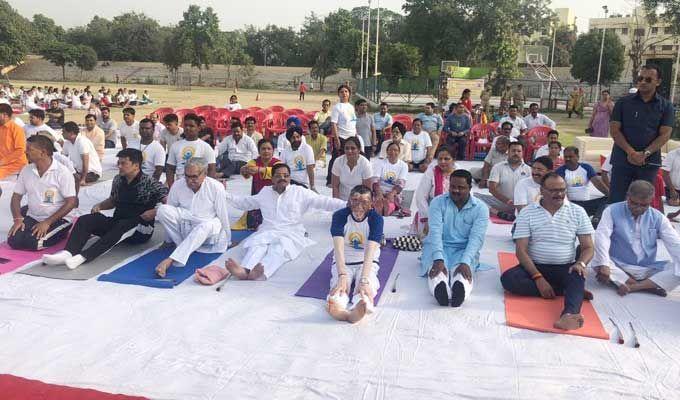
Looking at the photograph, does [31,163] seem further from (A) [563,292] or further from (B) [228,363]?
(A) [563,292]

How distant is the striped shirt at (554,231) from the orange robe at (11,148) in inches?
245

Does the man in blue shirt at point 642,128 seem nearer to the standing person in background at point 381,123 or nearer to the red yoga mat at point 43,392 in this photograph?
the red yoga mat at point 43,392

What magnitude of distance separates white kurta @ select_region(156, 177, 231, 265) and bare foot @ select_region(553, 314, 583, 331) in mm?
3046

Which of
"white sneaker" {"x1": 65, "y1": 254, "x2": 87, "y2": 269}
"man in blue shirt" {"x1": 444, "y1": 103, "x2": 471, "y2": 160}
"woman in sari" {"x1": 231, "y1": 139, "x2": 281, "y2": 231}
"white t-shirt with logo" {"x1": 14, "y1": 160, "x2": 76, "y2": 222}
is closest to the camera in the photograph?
"white sneaker" {"x1": 65, "y1": 254, "x2": 87, "y2": 269}

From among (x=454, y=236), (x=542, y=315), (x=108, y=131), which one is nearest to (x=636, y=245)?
(x=542, y=315)

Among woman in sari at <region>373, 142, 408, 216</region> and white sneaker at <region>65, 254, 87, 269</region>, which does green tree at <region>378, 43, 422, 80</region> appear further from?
white sneaker at <region>65, 254, 87, 269</region>

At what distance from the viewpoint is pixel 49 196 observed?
542 cm

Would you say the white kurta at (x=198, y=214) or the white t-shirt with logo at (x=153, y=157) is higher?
the white t-shirt with logo at (x=153, y=157)

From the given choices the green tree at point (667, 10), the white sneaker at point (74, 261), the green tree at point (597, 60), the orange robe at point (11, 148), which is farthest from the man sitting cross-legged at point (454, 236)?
the green tree at point (597, 60)

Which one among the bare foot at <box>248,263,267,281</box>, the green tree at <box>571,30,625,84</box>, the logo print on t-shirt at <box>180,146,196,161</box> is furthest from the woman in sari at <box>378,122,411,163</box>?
the green tree at <box>571,30,625,84</box>

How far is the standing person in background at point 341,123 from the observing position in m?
9.05

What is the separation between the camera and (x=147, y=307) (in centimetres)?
416

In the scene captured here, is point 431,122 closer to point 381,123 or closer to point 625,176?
point 381,123

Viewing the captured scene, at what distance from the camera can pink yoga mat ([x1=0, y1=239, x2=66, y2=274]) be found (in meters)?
4.94
